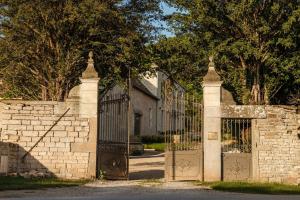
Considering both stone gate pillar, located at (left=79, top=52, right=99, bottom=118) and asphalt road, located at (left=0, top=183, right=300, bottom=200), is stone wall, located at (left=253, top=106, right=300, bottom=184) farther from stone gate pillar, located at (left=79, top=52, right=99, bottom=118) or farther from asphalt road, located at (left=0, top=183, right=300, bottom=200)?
stone gate pillar, located at (left=79, top=52, right=99, bottom=118)

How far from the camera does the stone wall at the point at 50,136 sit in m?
15.2

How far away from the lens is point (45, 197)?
37.6 ft

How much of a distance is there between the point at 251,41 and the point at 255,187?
7382mm

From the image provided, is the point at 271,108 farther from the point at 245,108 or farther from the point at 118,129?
the point at 118,129

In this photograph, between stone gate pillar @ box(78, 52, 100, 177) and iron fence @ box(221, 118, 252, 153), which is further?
iron fence @ box(221, 118, 252, 153)

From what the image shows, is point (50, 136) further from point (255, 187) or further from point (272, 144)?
point (272, 144)

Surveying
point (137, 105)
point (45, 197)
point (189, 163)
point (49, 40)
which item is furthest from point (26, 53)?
point (137, 105)

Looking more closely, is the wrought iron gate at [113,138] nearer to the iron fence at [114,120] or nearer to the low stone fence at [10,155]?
the iron fence at [114,120]

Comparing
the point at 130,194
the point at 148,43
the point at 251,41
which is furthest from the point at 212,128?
the point at 148,43

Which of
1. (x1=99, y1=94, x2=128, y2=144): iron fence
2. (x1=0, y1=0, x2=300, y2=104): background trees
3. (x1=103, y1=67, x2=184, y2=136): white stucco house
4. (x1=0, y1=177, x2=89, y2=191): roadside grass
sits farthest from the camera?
(x1=103, y1=67, x2=184, y2=136): white stucco house

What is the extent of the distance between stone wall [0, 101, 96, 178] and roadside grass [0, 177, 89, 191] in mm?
556

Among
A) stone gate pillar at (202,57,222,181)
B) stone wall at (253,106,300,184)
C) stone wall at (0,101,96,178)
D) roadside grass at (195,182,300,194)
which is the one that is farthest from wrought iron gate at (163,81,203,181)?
stone wall at (0,101,96,178)

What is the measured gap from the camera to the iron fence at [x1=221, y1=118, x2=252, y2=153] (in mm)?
15656

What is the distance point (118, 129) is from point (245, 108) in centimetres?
420
